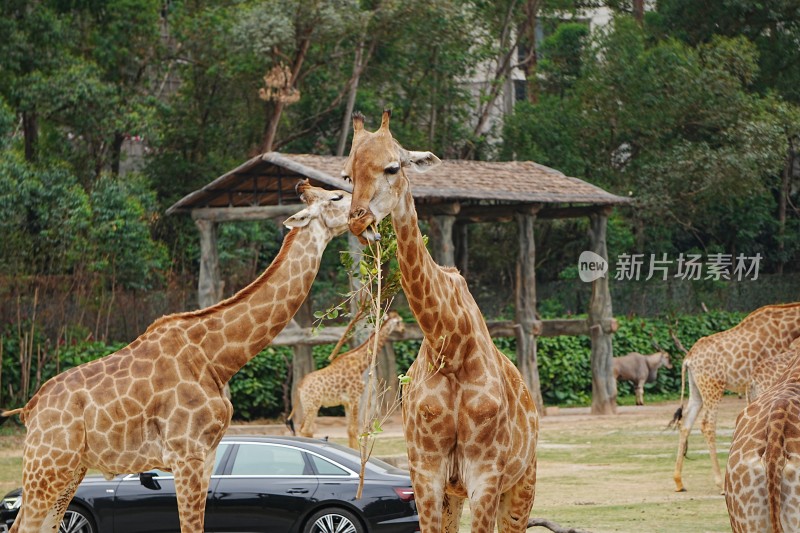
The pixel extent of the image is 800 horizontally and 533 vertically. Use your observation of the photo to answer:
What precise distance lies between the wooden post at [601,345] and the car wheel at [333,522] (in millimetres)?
14483

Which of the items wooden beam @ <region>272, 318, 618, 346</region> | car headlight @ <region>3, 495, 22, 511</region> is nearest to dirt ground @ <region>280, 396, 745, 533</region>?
wooden beam @ <region>272, 318, 618, 346</region>

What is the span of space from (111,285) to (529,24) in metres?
16.5

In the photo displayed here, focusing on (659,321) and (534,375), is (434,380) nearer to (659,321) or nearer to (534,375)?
(534,375)

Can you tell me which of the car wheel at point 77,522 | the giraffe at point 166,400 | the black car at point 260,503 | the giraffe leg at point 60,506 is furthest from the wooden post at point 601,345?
the giraffe leg at point 60,506

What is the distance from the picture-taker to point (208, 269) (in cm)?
2397

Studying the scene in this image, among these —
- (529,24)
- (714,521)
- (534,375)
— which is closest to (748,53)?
(529,24)


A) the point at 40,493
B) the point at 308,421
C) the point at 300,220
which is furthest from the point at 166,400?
the point at 308,421

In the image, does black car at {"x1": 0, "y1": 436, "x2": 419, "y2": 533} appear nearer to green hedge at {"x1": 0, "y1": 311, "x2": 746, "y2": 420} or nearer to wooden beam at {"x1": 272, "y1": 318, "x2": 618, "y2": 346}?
wooden beam at {"x1": 272, "y1": 318, "x2": 618, "y2": 346}

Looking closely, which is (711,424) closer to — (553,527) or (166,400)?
(553,527)

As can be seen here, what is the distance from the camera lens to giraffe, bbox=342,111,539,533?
23.6ft

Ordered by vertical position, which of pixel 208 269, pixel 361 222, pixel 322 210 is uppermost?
pixel 361 222

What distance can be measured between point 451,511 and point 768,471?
6.30 ft

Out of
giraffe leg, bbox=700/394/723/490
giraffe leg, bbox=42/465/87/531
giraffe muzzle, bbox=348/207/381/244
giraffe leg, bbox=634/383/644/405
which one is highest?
giraffe muzzle, bbox=348/207/381/244

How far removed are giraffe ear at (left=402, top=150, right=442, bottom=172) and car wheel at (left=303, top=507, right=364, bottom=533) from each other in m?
5.60
